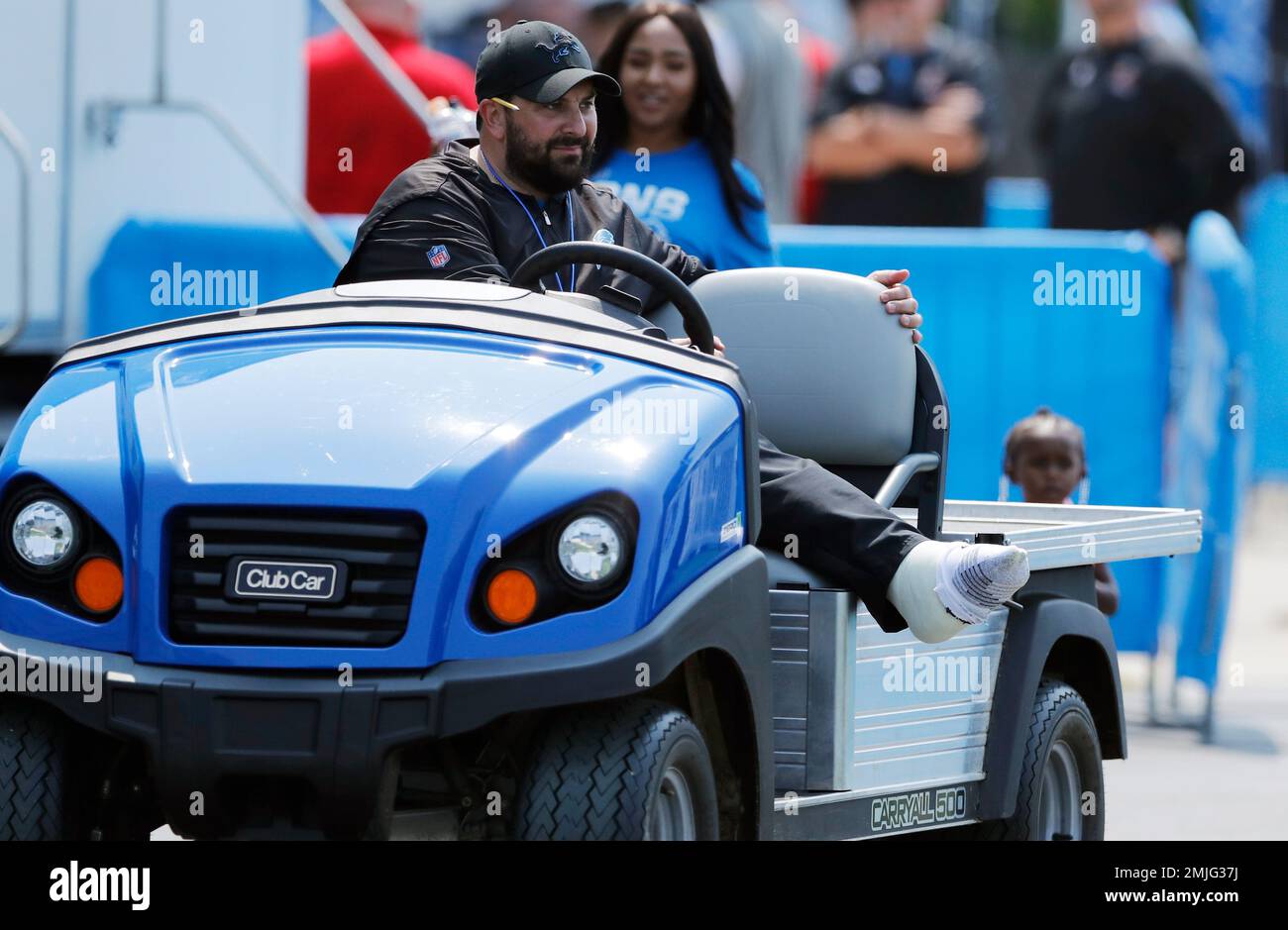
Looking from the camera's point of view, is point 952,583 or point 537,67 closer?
point 952,583

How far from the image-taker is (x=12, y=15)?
322 inches

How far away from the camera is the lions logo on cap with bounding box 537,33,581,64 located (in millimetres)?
5246

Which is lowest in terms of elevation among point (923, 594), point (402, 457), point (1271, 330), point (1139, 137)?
point (923, 594)

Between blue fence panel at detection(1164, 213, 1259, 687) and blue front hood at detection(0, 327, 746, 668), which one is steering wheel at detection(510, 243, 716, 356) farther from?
blue fence panel at detection(1164, 213, 1259, 687)

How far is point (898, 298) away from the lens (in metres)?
5.43

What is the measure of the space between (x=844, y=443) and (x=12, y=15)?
391cm

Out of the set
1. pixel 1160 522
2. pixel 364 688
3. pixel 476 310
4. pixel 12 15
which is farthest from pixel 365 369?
pixel 12 15

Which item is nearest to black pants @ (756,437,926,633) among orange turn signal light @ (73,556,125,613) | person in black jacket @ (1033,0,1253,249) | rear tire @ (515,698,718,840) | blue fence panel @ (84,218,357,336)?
rear tire @ (515,698,718,840)

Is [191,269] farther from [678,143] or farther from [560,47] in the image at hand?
[560,47]

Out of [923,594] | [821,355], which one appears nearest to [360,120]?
[821,355]

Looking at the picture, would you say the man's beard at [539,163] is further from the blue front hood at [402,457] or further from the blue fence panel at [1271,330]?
the blue fence panel at [1271,330]

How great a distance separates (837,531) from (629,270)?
63 cm

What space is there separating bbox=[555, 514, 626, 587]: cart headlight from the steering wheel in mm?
724

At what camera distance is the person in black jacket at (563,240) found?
4.66 meters
